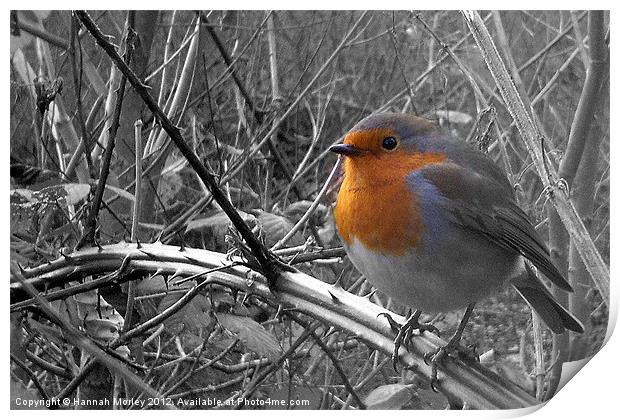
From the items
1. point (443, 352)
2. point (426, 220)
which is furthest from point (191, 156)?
point (443, 352)

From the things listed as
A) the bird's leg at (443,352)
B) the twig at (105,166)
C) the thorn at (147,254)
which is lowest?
the bird's leg at (443,352)

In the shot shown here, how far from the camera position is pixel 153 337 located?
1324mm

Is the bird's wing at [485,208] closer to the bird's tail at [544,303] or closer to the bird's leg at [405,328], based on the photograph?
the bird's tail at [544,303]

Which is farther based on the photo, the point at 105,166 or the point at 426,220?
the point at 105,166

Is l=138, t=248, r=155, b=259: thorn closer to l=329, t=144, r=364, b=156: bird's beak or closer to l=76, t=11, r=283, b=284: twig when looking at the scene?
l=76, t=11, r=283, b=284: twig

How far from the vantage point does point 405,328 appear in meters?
1.24

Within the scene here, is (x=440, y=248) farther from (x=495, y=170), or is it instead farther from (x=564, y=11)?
(x=564, y=11)

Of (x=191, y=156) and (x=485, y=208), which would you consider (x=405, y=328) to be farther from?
(x=191, y=156)

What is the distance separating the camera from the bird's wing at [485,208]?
3.91ft

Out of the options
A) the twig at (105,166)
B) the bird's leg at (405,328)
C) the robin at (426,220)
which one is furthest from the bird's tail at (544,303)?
the twig at (105,166)

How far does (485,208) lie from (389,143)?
Answer: 6.1 inches

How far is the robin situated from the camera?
3.80 ft

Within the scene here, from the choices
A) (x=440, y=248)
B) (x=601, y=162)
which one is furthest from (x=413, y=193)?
(x=601, y=162)

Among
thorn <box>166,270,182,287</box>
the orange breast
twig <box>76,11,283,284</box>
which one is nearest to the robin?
the orange breast
